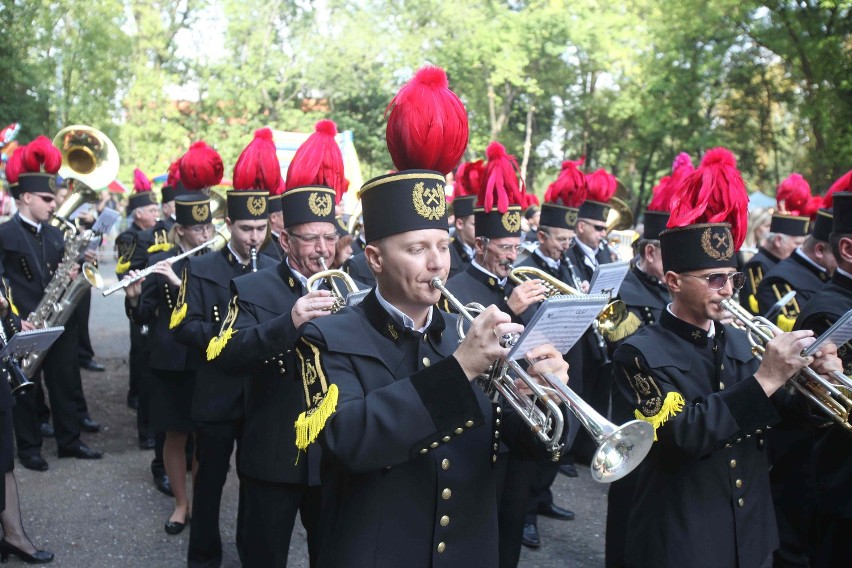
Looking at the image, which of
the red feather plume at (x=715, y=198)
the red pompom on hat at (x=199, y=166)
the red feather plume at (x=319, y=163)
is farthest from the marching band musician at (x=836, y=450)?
the red pompom on hat at (x=199, y=166)

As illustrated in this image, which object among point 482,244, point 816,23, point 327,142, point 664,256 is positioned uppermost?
point 816,23

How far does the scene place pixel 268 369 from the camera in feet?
15.1

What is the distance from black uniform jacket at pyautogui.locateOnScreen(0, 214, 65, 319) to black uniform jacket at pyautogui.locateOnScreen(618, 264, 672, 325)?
5.32m

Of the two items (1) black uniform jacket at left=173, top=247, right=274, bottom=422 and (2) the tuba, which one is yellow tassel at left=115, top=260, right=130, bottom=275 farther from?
(1) black uniform jacket at left=173, top=247, right=274, bottom=422

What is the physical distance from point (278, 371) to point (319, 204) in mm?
949

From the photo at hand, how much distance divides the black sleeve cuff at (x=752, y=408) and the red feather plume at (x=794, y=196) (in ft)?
19.6

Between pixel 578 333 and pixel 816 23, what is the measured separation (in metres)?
20.7

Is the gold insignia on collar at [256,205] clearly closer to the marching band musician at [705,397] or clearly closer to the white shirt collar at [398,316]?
the marching band musician at [705,397]

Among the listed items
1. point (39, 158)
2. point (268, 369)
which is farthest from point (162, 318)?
point (268, 369)

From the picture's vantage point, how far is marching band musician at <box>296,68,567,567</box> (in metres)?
2.66

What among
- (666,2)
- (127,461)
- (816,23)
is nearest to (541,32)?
(666,2)

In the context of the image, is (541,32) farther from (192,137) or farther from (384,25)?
(192,137)

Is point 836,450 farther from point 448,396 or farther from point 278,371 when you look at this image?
point 278,371

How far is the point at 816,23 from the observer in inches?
816
